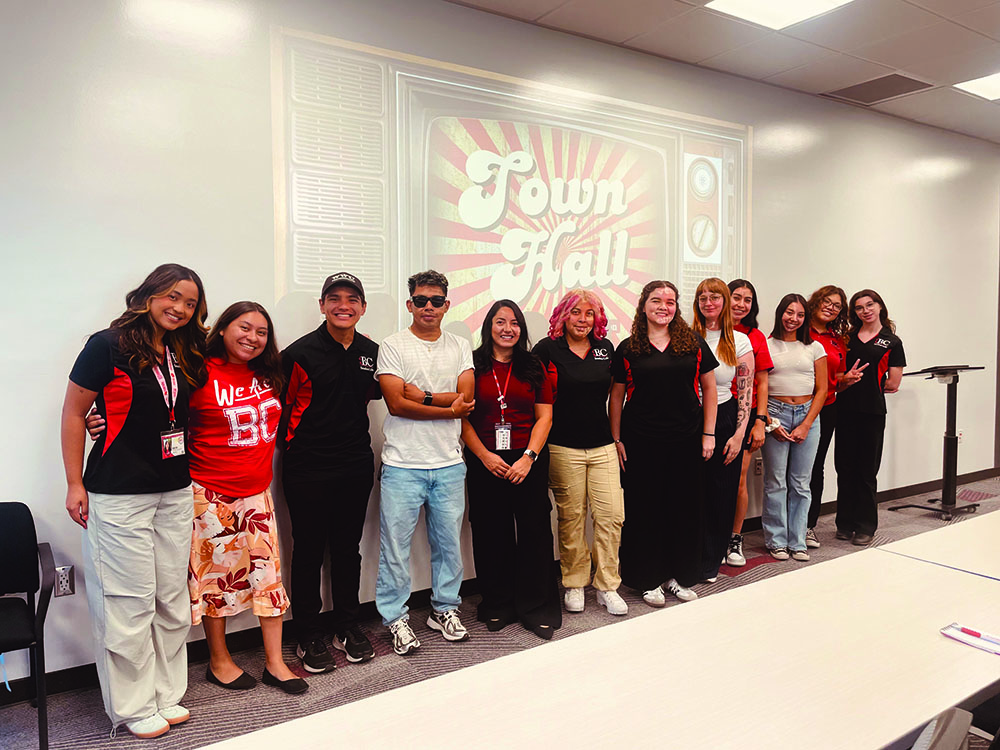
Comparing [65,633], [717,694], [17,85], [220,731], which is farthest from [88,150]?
[717,694]

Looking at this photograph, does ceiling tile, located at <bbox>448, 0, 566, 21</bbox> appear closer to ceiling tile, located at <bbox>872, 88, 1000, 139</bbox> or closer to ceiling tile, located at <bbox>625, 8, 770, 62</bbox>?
ceiling tile, located at <bbox>625, 8, 770, 62</bbox>

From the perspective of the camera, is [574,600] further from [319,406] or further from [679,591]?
[319,406]

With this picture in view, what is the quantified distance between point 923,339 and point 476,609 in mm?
4808

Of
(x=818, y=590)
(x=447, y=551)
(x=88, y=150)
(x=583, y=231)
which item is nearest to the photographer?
(x=818, y=590)

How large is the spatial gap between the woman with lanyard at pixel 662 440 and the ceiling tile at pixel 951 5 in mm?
2068

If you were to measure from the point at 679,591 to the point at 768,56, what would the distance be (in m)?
3.38

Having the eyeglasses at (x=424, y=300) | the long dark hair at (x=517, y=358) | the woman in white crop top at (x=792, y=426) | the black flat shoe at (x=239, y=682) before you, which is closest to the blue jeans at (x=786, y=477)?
the woman in white crop top at (x=792, y=426)

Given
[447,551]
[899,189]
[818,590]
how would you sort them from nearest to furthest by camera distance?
[818,590] < [447,551] < [899,189]

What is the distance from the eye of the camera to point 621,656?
1.32m

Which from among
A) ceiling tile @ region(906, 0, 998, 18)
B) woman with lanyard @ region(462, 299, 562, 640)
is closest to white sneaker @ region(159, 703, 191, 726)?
woman with lanyard @ region(462, 299, 562, 640)

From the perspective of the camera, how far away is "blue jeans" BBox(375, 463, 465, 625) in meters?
3.09

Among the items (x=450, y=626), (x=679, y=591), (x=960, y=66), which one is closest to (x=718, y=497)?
(x=679, y=591)

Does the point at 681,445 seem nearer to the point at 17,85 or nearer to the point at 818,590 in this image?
the point at 818,590

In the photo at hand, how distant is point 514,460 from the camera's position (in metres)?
3.24
